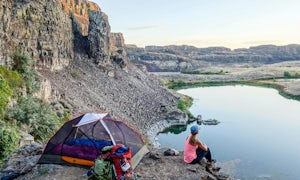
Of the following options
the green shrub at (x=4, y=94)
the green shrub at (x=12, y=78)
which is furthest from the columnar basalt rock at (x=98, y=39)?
the green shrub at (x=4, y=94)

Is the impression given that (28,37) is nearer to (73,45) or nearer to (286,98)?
(73,45)

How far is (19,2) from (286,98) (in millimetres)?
64632

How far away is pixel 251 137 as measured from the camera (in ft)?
123

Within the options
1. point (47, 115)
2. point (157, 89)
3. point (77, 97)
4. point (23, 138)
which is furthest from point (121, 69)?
point (23, 138)

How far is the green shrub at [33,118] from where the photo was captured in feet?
63.9

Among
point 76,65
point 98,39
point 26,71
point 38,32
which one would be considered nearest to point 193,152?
point 26,71

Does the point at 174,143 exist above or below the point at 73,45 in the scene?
below

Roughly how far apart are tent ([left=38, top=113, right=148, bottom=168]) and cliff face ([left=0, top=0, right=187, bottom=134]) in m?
14.2

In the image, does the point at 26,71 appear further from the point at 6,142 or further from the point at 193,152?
the point at 193,152

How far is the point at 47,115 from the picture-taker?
22609 millimetres

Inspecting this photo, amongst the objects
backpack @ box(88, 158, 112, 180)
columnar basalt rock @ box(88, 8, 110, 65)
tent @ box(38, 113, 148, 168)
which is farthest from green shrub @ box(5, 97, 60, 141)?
columnar basalt rock @ box(88, 8, 110, 65)

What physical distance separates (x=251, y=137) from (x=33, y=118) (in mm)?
27797

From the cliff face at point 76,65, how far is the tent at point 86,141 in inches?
559

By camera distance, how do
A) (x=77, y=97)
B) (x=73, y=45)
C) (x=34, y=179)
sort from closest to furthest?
(x=34, y=179) → (x=77, y=97) → (x=73, y=45)
